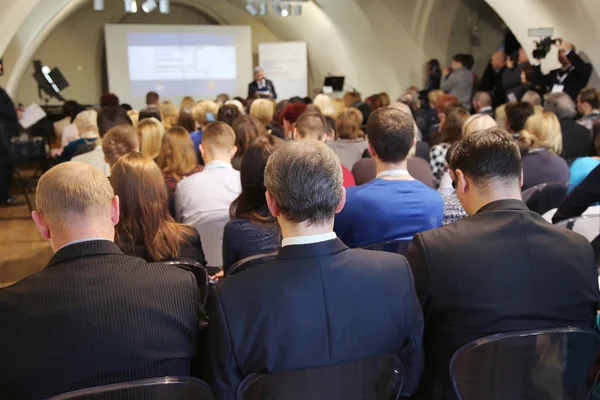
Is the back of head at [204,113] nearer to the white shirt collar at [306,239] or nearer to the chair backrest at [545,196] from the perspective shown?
the chair backrest at [545,196]

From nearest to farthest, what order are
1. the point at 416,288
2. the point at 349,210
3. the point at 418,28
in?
the point at 416,288 → the point at 349,210 → the point at 418,28

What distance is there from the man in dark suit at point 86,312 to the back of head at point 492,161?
3.07 feet

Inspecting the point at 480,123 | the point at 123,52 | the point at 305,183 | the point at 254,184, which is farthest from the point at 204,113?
the point at 123,52

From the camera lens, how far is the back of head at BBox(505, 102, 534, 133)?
4473mm

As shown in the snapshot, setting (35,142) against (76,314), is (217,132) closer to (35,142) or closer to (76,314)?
(76,314)

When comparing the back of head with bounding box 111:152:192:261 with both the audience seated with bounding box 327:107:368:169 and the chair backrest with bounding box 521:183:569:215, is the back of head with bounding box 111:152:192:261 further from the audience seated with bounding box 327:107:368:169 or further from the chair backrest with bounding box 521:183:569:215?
the audience seated with bounding box 327:107:368:169

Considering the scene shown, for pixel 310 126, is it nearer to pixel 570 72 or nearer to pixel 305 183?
pixel 305 183

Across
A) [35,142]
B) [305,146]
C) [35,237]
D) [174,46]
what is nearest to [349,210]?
[305,146]

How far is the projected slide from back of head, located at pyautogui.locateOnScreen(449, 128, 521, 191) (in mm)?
12984

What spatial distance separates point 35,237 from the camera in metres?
5.93

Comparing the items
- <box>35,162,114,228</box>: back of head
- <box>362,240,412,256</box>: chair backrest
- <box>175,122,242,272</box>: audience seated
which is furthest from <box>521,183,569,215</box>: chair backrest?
<box>35,162,114,228</box>: back of head

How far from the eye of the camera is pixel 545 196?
324cm

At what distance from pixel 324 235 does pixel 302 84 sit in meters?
13.8

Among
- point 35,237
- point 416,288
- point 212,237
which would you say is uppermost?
point 416,288
